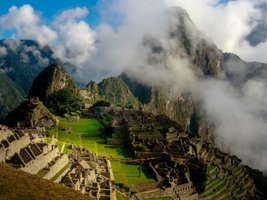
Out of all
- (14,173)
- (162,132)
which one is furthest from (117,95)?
(14,173)

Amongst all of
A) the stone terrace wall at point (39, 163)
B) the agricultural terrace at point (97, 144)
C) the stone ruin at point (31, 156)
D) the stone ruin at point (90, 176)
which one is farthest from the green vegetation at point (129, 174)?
the stone terrace wall at point (39, 163)

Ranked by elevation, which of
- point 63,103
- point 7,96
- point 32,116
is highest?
point 7,96

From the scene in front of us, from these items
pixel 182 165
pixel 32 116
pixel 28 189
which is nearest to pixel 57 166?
pixel 28 189

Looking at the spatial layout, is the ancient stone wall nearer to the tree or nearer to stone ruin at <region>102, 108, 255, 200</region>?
stone ruin at <region>102, 108, 255, 200</region>

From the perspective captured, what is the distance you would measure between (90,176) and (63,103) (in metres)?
50.9

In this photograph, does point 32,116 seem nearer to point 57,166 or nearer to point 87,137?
point 87,137

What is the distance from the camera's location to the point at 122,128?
70562 mm

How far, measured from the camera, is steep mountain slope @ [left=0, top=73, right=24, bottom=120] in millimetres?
126887

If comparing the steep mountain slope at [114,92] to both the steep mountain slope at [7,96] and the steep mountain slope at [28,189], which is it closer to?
the steep mountain slope at [7,96]

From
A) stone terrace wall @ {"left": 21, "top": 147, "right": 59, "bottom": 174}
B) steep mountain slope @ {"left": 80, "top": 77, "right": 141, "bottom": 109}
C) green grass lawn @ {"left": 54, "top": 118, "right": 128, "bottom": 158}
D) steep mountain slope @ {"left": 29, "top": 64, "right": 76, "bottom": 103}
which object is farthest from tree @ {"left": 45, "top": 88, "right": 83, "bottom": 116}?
steep mountain slope @ {"left": 80, "top": 77, "right": 141, "bottom": 109}

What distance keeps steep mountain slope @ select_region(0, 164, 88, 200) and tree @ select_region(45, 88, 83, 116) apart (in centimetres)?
6671

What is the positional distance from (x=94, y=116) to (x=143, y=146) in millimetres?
31321

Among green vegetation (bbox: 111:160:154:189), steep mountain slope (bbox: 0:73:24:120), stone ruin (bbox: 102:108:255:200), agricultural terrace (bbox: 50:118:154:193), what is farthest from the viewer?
steep mountain slope (bbox: 0:73:24:120)

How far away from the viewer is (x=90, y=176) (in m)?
40.8
